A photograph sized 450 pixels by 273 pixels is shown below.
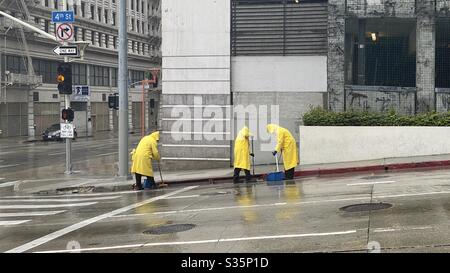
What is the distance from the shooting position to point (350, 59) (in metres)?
20.0

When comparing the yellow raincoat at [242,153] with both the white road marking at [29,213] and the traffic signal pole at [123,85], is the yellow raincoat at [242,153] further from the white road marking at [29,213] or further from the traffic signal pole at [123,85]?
the white road marking at [29,213]

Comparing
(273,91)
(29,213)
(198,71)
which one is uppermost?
(198,71)

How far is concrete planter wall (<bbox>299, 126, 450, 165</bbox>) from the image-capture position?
1745 cm

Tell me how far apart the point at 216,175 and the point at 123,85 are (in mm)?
4211

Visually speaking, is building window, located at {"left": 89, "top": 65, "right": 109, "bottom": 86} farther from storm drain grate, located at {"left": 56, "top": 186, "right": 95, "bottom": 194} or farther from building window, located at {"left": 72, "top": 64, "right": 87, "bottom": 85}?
storm drain grate, located at {"left": 56, "top": 186, "right": 95, "bottom": 194}

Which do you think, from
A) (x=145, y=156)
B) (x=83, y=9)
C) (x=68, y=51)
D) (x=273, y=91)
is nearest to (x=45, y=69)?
(x=83, y=9)

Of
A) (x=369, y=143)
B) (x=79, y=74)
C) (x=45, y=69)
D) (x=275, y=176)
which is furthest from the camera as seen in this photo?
(x=79, y=74)

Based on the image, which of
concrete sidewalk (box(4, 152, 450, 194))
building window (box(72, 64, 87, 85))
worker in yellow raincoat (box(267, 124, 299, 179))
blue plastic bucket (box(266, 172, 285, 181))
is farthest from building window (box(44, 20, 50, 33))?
blue plastic bucket (box(266, 172, 285, 181))

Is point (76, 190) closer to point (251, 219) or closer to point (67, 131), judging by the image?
point (67, 131)

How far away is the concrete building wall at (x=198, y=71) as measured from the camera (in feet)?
64.6

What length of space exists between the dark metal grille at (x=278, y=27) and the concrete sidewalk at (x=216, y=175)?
4.33 meters

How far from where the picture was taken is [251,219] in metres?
9.31

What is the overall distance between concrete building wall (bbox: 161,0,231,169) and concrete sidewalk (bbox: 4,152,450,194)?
152cm

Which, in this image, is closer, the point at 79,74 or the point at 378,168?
the point at 378,168
